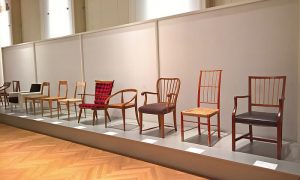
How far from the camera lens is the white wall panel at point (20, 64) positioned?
780cm

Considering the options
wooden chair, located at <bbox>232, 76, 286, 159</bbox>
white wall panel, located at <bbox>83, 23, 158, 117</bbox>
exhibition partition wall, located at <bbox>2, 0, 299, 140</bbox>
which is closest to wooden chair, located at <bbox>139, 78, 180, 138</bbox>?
exhibition partition wall, located at <bbox>2, 0, 299, 140</bbox>

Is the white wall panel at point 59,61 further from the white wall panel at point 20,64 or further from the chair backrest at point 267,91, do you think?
the chair backrest at point 267,91

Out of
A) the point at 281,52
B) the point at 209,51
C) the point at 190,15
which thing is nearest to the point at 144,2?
the point at 190,15

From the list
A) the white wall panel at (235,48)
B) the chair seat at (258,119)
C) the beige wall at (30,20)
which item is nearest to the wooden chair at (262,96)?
the chair seat at (258,119)

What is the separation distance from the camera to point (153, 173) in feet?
10.3

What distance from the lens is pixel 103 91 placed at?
5055 millimetres

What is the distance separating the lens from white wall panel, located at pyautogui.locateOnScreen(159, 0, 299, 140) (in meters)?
3.38

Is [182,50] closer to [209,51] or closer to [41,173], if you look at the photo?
[209,51]

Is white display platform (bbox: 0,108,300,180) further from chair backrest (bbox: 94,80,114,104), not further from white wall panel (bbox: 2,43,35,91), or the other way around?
white wall panel (bbox: 2,43,35,91)

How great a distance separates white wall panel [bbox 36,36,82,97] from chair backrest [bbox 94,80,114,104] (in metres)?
1.36

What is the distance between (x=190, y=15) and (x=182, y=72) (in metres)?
0.88

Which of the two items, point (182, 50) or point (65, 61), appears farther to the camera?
point (65, 61)

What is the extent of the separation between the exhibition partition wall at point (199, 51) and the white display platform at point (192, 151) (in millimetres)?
600

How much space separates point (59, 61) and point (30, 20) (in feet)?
9.08
